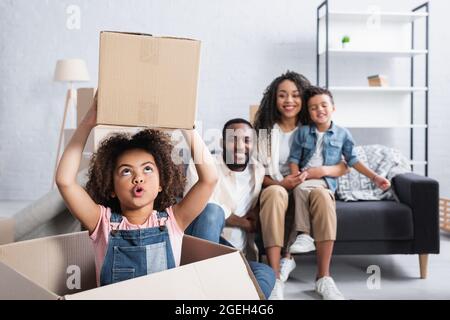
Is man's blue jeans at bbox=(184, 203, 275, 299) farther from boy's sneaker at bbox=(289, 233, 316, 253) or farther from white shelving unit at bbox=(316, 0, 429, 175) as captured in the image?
white shelving unit at bbox=(316, 0, 429, 175)

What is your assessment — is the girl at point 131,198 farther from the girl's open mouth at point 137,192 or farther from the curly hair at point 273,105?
the curly hair at point 273,105

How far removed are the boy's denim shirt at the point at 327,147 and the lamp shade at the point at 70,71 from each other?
2358 millimetres

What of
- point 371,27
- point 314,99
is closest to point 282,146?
point 314,99

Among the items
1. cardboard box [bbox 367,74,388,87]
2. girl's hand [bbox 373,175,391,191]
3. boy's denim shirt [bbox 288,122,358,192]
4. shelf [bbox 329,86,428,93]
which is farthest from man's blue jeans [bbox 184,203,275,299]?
cardboard box [bbox 367,74,388,87]

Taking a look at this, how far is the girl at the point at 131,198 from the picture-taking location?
1.24 meters

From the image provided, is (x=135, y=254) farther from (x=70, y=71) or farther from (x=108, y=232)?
(x=70, y=71)

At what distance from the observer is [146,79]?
3.59 ft

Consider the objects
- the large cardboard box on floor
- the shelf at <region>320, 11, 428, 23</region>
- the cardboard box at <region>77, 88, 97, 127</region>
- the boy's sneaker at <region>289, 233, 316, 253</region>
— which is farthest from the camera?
the shelf at <region>320, 11, 428, 23</region>

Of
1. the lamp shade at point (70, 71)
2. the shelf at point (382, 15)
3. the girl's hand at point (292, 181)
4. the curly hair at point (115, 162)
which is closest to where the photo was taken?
the curly hair at point (115, 162)

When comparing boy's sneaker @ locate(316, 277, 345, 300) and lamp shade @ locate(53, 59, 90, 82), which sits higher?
lamp shade @ locate(53, 59, 90, 82)

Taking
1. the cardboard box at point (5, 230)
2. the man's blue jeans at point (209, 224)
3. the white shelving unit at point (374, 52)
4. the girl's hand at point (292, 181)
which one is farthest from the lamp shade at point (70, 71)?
the cardboard box at point (5, 230)

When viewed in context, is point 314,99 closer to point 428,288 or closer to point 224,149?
Answer: point 224,149

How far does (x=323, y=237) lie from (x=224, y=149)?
0.59 metres

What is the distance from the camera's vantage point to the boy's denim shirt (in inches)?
109
